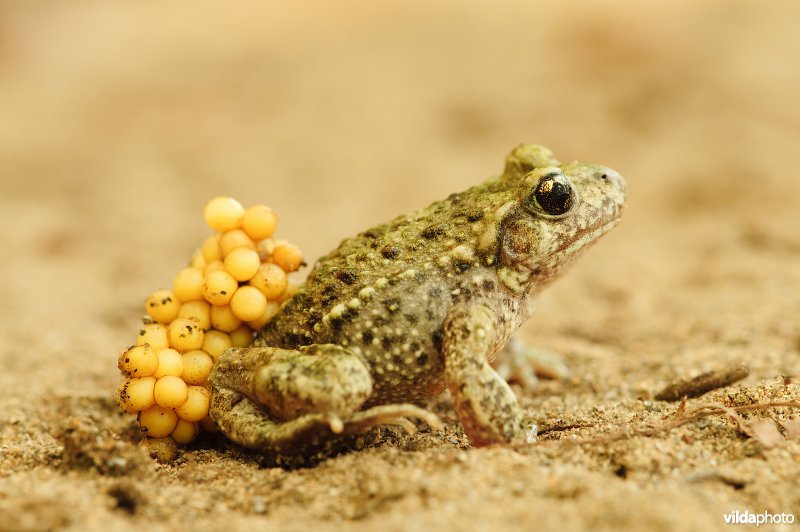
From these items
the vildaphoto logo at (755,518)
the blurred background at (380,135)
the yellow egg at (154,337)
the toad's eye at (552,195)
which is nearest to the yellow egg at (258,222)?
the yellow egg at (154,337)

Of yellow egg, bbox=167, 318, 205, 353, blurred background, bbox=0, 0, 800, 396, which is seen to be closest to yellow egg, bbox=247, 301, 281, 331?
yellow egg, bbox=167, 318, 205, 353

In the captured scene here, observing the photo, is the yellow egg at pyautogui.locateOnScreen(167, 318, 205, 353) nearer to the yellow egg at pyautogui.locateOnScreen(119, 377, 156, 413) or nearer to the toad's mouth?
the yellow egg at pyautogui.locateOnScreen(119, 377, 156, 413)

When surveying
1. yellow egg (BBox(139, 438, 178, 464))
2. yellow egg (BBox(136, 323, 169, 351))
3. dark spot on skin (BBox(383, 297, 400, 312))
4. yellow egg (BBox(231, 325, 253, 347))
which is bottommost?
yellow egg (BBox(139, 438, 178, 464))

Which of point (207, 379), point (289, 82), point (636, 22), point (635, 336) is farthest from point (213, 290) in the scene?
point (636, 22)

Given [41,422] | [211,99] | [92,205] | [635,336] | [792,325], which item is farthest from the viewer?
[211,99]

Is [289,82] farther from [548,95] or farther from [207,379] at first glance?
[207,379]

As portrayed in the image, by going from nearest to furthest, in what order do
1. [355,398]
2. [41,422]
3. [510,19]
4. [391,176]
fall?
[355,398]
[41,422]
[391,176]
[510,19]
